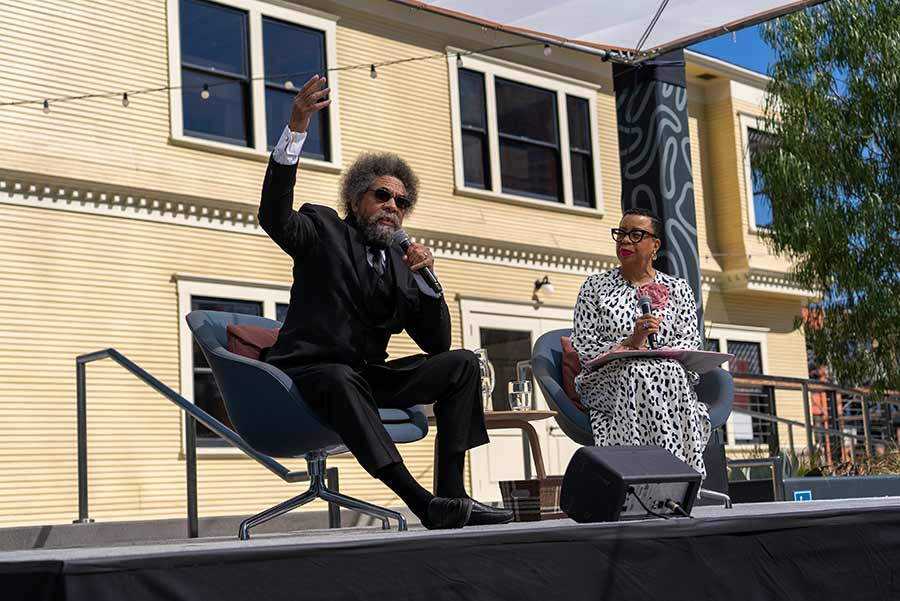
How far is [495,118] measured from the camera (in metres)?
13.1

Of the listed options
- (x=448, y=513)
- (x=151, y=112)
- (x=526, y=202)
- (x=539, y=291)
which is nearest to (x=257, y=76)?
(x=151, y=112)

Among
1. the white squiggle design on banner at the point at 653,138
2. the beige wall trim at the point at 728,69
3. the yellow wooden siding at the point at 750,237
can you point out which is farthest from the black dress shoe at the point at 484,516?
the yellow wooden siding at the point at 750,237

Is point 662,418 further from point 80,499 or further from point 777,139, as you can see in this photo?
point 777,139

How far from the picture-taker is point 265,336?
460cm

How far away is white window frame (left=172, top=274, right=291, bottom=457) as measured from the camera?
33.6 feet

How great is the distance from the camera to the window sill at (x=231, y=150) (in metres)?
10.6

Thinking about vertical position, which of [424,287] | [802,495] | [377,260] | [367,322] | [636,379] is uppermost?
[377,260]

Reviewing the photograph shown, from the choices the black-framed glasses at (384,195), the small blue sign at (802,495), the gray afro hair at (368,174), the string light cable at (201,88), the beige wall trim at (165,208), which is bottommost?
the small blue sign at (802,495)

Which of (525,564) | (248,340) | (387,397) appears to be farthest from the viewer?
(248,340)

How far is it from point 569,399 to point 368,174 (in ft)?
4.79

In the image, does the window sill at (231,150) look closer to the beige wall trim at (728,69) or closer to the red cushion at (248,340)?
the beige wall trim at (728,69)

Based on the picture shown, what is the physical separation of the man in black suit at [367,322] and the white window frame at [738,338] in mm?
10702

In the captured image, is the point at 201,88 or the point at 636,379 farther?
the point at 201,88

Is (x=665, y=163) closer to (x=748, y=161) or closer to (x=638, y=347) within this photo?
(x=638, y=347)
